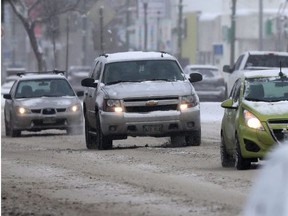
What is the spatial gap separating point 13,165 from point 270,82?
3.87 metres

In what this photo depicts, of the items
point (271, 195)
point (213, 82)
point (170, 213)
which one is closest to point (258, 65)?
point (213, 82)

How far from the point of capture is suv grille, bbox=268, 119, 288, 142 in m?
18.1

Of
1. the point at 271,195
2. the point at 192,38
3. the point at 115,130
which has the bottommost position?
the point at 192,38

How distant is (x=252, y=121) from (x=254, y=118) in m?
0.07

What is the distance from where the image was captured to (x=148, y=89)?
24.4m

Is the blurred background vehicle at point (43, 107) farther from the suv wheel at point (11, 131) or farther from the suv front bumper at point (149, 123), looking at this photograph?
the suv front bumper at point (149, 123)

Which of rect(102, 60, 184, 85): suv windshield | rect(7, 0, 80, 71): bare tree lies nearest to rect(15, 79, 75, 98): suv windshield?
rect(102, 60, 184, 85): suv windshield

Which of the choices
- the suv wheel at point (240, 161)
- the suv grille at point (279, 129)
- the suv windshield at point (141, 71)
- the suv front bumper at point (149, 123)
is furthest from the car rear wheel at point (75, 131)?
the suv grille at point (279, 129)

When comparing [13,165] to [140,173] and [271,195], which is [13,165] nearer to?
[140,173]

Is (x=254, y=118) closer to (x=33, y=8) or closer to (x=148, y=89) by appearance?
(x=148, y=89)

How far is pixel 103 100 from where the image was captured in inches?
960

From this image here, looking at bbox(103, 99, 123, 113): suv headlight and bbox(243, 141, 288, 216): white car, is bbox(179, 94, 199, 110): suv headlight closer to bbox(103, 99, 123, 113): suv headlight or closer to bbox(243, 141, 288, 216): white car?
bbox(103, 99, 123, 113): suv headlight

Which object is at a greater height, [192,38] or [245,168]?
[245,168]

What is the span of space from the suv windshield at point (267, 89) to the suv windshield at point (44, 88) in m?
13.2
